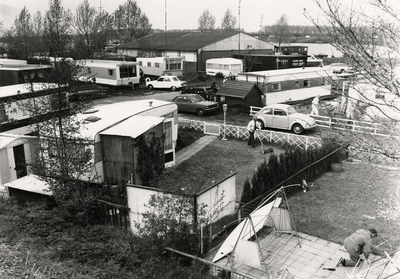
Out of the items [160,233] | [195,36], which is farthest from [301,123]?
[195,36]

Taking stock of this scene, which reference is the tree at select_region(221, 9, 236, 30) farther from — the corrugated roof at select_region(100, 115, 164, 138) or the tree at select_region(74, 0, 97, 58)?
the corrugated roof at select_region(100, 115, 164, 138)

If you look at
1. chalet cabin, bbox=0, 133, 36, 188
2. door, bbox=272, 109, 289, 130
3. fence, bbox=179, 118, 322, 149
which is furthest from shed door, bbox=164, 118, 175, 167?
door, bbox=272, 109, 289, 130

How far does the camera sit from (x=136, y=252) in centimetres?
808

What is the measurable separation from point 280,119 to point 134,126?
8.84m

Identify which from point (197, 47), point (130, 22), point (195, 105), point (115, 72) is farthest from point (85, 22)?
point (195, 105)

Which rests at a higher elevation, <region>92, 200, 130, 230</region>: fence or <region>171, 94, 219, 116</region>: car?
<region>171, 94, 219, 116</region>: car

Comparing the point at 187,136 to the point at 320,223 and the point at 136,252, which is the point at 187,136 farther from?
the point at 136,252

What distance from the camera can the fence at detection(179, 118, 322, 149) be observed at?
54.8 feet

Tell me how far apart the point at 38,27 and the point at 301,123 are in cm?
5264

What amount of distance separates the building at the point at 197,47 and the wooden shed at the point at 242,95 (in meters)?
18.1

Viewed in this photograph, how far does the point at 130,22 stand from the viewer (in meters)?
73.8

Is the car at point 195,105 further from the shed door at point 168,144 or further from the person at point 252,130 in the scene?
the shed door at point 168,144

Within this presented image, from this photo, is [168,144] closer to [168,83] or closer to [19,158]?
[19,158]

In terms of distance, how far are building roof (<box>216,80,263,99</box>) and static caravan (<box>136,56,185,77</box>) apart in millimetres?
13478
